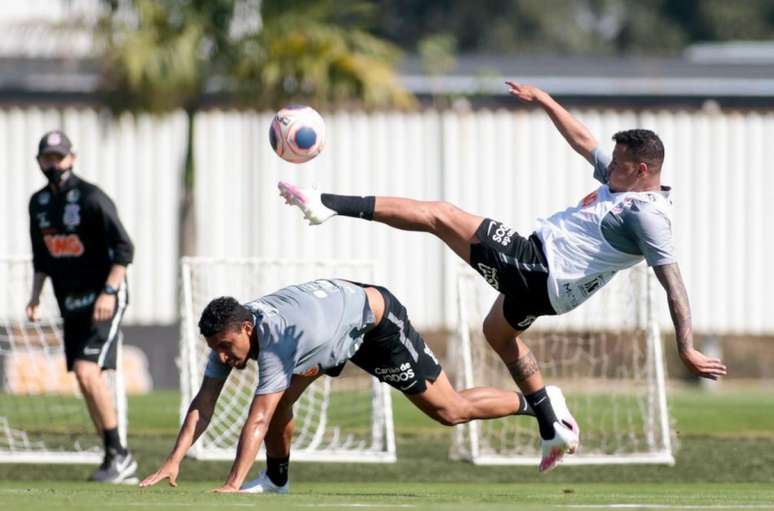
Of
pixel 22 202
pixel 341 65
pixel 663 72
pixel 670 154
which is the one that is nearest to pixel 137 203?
pixel 22 202

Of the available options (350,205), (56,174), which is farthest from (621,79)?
(350,205)

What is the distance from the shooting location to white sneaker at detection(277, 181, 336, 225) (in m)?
10.2

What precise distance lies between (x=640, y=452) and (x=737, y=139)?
8881mm

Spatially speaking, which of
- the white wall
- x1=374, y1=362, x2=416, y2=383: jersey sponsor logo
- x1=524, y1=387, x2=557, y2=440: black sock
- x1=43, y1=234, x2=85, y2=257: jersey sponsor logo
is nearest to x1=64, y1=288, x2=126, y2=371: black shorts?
x1=43, y1=234, x2=85, y2=257: jersey sponsor logo

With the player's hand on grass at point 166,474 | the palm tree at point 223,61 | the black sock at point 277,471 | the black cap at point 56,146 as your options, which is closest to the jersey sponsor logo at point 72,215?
the black cap at point 56,146

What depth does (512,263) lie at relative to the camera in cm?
1063

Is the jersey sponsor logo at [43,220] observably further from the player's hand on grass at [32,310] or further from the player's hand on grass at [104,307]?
the player's hand on grass at [104,307]

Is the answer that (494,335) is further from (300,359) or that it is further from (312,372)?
(300,359)

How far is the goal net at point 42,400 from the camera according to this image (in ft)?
44.3

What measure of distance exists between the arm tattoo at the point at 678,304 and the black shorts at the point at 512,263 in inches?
32.9

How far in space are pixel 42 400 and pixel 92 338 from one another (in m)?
3.86

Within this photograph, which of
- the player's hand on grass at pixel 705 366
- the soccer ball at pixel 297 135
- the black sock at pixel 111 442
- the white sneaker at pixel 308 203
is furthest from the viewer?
the black sock at pixel 111 442

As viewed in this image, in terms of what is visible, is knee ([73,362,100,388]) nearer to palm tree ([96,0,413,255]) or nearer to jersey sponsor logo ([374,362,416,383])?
jersey sponsor logo ([374,362,416,383])

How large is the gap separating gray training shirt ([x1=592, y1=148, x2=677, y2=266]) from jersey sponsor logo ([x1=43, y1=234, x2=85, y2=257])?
4.28m
